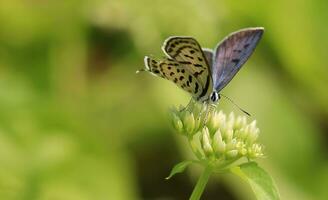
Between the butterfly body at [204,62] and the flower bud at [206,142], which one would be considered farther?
the butterfly body at [204,62]

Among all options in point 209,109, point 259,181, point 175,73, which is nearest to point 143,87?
point 209,109

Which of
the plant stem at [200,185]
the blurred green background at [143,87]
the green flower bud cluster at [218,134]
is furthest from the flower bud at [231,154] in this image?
the blurred green background at [143,87]

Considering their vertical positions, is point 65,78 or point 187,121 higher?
point 187,121

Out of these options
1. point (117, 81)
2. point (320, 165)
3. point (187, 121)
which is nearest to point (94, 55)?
point (117, 81)

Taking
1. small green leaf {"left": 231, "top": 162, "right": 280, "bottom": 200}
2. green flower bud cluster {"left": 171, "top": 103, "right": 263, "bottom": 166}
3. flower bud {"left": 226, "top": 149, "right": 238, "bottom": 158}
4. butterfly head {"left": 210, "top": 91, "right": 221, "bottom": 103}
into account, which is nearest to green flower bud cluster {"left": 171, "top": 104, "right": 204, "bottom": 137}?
green flower bud cluster {"left": 171, "top": 103, "right": 263, "bottom": 166}

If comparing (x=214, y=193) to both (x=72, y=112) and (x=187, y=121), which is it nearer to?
(x=72, y=112)

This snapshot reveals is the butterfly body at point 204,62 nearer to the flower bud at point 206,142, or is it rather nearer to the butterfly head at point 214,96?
the butterfly head at point 214,96

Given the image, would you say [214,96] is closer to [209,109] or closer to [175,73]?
[209,109]

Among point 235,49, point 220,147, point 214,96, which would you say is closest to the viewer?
point 220,147
